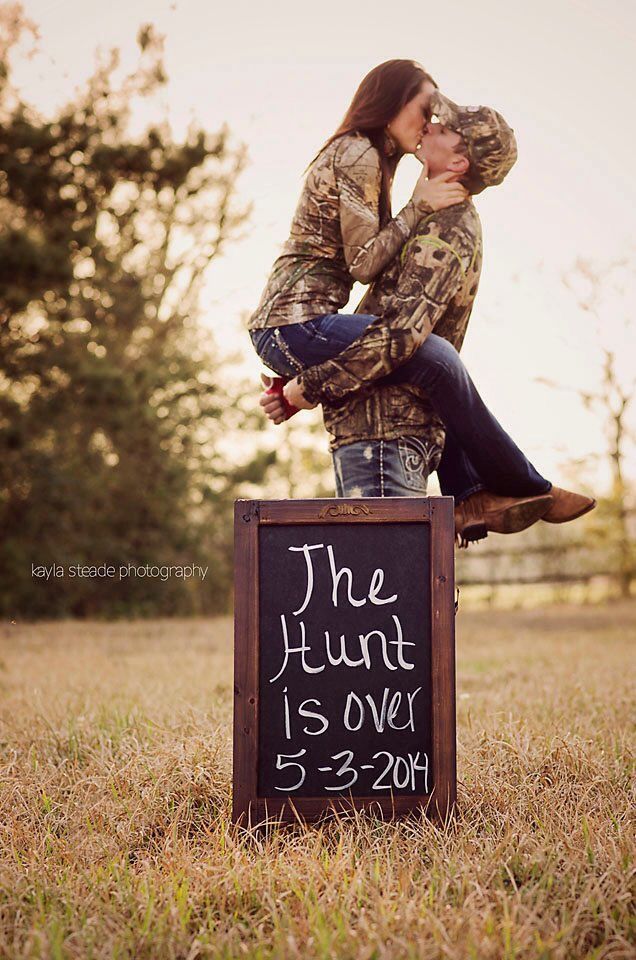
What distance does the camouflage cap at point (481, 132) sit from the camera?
2.35 m

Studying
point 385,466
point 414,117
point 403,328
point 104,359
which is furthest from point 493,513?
point 104,359

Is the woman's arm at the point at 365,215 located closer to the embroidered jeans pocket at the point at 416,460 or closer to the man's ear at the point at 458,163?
the man's ear at the point at 458,163

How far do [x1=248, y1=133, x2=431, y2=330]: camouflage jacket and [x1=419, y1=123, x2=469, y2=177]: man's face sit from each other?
12 cm

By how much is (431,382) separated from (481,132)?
0.68 metres

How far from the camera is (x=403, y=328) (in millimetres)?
2236

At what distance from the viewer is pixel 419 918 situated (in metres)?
1.45

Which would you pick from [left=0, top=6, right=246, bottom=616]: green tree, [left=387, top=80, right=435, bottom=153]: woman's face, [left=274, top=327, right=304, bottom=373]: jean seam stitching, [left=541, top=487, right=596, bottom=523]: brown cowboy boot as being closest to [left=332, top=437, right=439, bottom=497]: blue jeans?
[left=274, top=327, right=304, bottom=373]: jean seam stitching

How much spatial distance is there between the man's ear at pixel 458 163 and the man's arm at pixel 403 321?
16cm

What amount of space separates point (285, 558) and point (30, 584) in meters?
9.07

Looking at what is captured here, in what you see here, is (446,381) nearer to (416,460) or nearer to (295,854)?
(416,460)

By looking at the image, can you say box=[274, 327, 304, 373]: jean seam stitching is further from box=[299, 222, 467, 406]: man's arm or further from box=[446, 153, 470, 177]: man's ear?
box=[446, 153, 470, 177]: man's ear

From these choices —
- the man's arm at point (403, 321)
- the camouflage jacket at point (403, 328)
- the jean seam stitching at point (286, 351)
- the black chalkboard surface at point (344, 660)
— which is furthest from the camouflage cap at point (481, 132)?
the black chalkboard surface at point (344, 660)

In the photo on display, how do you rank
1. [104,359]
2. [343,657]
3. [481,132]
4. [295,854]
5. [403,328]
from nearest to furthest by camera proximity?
[295,854]
[343,657]
[403,328]
[481,132]
[104,359]

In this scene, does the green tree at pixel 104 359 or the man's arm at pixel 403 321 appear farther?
the green tree at pixel 104 359
